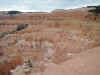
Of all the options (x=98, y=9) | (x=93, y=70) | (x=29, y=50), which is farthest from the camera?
(x=98, y=9)

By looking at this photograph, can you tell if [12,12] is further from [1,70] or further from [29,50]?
[1,70]

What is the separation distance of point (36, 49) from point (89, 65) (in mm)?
5361

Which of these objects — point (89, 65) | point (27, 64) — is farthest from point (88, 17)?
point (89, 65)

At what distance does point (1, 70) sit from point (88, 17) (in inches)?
566

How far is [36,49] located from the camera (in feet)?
26.7

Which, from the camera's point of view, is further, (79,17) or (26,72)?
(79,17)

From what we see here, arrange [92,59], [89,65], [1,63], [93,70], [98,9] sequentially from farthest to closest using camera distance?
[98,9], [1,63], [92,59], [89,65], [93,70]

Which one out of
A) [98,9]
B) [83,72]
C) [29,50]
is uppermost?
[98,9]

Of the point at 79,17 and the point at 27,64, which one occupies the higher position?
the point at 79,17

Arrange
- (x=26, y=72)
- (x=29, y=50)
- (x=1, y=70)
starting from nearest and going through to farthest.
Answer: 1. (x=26, y=72)
2. (x=1, y=70)
3. (x=29, y=50)

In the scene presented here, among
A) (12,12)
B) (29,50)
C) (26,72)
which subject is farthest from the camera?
(12,12)

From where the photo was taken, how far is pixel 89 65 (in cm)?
304

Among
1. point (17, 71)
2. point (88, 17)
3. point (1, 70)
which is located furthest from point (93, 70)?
point (88, 17)

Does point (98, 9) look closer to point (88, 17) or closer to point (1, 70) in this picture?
point (88, 17)
